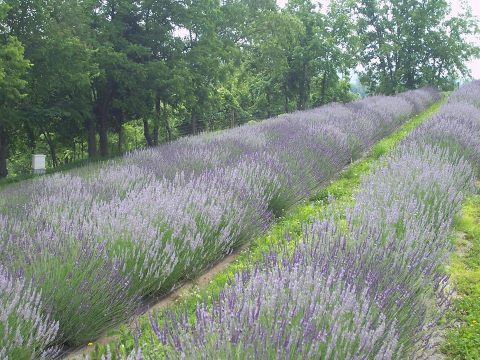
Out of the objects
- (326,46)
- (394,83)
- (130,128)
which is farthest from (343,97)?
(130,128)

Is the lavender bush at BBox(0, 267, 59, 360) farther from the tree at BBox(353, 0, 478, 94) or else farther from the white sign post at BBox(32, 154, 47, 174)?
the tree at BBox(353, 0, 478, 94)

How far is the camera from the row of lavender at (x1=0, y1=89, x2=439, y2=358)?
2758 millimetres

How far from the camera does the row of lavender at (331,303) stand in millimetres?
1786

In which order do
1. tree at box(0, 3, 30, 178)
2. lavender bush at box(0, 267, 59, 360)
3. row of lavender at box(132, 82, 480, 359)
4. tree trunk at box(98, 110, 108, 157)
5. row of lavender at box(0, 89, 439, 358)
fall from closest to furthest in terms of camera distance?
row of lavender at box(132, 82, 480, 359) → lavender bush at box(0, 267, 59, 360) → row of lavender at box(0, 89, 439, 358) → tree at box(0, 3, 30, 178) → tree trunk at box(98, 110, 108, 157)

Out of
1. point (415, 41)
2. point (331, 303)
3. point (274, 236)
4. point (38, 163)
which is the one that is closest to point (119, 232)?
point (274, 236)

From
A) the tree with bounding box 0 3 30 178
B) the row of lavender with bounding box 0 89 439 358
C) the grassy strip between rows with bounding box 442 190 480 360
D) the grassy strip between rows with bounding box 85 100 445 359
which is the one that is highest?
the tree with bounding box 0 3 30 178

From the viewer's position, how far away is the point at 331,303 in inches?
79.7

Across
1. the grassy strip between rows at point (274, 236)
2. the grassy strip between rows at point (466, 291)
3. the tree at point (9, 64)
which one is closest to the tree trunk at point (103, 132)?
the tree at point (9, 64)

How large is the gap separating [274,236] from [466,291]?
1840mm

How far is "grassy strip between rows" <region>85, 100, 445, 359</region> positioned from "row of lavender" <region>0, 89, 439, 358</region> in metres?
0.16

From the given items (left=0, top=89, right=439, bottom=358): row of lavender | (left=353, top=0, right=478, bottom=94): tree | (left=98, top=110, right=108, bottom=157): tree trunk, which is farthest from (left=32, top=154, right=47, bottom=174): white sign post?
(left=353, top=0, right=478, bottom=94): tree

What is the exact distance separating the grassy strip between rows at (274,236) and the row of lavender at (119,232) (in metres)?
0.16

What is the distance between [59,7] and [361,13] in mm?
26261

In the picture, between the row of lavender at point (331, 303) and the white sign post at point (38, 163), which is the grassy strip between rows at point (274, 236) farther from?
the white sign post at point (38, 163)
